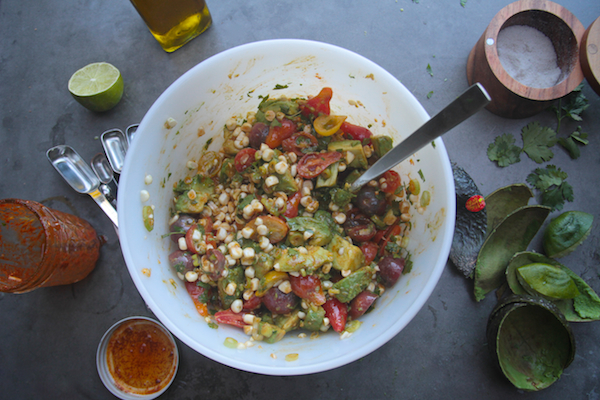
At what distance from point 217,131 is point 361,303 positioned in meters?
1.05

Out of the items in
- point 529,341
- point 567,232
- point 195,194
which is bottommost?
point 529,341

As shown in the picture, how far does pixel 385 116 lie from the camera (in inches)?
61.9

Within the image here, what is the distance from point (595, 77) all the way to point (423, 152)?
3.94 feet

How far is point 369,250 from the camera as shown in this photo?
5.02 ft

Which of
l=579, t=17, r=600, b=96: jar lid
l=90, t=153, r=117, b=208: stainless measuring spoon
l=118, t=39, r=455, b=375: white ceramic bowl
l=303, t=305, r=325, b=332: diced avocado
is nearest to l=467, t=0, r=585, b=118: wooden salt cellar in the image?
l=579, t=17, r=600, b=96: jar lid

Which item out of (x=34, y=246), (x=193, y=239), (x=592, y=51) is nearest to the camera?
(x=193, y=239)

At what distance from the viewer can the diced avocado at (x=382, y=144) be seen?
153 cm

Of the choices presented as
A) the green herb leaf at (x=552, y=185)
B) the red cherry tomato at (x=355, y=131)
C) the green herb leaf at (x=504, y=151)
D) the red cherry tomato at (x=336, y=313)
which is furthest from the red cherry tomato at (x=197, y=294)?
the green herb leaf at (x=552, y=185)

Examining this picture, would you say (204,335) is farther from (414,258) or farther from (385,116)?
(385,116)

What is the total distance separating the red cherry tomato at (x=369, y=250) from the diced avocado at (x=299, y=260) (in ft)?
0.74

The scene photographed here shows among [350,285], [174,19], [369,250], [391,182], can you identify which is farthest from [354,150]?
[174,19]

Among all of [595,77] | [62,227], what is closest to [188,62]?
[62,227]

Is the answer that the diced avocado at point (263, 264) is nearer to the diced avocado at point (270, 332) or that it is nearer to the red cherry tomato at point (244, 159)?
the diced avocado at point (270, 332)

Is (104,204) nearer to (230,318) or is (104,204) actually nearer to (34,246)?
(34,246)
